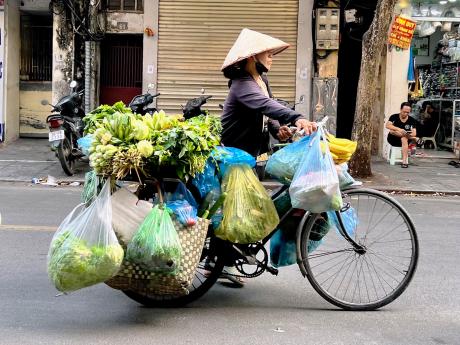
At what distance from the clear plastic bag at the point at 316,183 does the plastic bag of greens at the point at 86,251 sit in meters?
1.21

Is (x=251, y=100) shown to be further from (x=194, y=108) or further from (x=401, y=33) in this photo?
(x=401, y=33)

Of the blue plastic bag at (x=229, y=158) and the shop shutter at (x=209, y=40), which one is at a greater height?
the shop shutter at (x=209, y=40)

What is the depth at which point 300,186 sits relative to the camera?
410 cm

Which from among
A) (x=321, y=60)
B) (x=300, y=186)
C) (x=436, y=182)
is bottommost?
(x=436, y=182)

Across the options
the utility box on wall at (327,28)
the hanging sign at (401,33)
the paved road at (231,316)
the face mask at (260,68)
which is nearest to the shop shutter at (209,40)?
the utility box on wall at (327,28)

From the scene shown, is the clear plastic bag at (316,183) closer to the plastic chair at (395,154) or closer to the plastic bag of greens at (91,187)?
the plastic bag of greens at (91,187)

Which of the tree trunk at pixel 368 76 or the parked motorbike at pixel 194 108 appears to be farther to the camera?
the tree trunk at pixel 368 76

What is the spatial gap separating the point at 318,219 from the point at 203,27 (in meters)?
10.4

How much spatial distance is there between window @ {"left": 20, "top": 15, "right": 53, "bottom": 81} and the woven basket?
12078 millimetres

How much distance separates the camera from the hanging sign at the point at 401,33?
45.9 feet

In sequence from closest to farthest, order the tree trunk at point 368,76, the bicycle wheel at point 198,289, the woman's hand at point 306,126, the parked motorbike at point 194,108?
the woman's hand at point 306,126 → the bicycle wheel at point 198,289 → the parked motorbike at point 194,108 → the tree trunk at point 368,76

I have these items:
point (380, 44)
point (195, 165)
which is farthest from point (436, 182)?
point (195, 165)

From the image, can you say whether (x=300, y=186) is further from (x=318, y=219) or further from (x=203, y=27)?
(x=203, y=27)

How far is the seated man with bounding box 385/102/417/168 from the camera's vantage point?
1337cm
